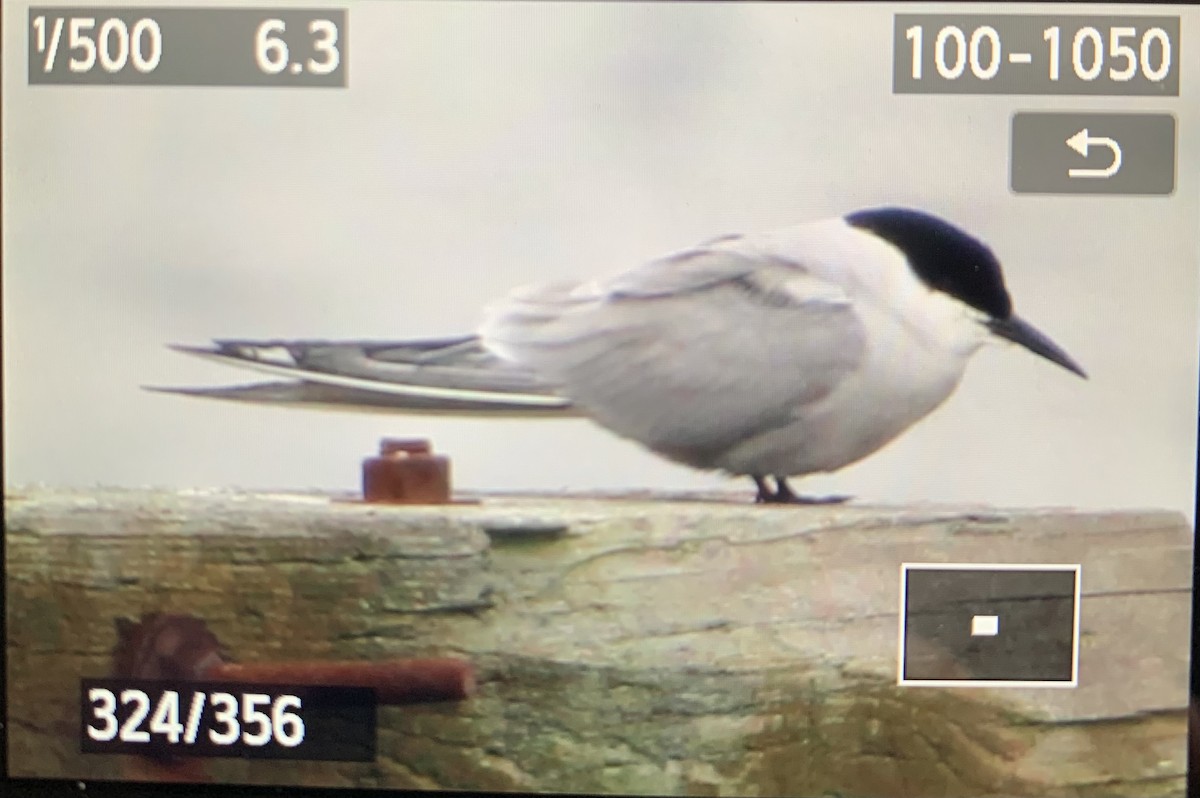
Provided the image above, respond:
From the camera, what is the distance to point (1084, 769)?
1049 millimetres

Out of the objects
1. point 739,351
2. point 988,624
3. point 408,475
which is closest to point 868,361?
point 739,351

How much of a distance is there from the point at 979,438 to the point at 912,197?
9.2 inches

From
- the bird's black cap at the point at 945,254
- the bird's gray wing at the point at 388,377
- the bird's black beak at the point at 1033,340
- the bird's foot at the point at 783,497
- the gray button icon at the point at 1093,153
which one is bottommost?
the bird's foot at the point at 783,497

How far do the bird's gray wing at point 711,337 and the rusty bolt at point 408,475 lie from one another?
15 cm

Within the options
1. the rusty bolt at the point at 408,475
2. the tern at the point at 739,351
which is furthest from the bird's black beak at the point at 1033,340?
the rusty bolt at the point at 408,475

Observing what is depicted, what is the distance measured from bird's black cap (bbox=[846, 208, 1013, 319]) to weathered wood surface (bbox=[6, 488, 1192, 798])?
0.20 meters

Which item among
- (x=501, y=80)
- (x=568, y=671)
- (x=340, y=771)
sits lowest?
(x=340, y=771)

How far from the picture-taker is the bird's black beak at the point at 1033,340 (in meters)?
1.03

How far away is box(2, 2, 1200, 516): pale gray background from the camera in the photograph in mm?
1014

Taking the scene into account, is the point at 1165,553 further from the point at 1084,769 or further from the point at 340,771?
the point at 340,771

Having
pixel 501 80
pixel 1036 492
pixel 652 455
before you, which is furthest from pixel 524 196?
pixel 1036 492

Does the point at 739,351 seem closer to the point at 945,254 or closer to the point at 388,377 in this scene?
the point at 945,254

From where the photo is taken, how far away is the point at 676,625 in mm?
1037

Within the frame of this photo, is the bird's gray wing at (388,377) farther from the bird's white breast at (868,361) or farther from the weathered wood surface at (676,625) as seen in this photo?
the bird's white breast at (868,361)
